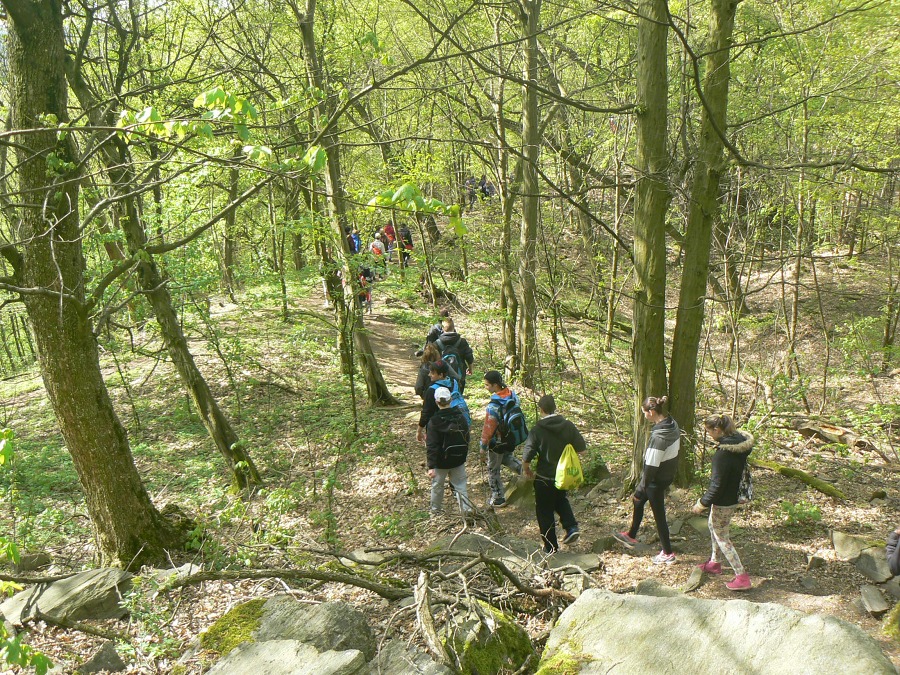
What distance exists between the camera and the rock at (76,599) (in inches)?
202

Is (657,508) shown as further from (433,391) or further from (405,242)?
(405,242)

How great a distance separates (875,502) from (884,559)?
1.82 m

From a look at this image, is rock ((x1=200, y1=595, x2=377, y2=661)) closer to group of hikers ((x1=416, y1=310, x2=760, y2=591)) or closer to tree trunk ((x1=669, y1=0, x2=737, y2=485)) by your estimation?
group of hikers ((x1=416, y1=310, x2=760, y2=591))

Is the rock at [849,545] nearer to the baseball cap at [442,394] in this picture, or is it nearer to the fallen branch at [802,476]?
the fallen branch at [802,476]

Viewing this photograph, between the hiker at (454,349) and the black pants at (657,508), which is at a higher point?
the hiker at (454,349)

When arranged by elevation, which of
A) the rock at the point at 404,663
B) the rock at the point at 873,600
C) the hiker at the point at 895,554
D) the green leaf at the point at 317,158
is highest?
the green leaf at the point at 317,158

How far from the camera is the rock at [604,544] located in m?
6.79

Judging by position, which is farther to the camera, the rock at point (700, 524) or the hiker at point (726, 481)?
the rock at point (700, 524)

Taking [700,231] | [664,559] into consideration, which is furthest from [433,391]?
[700,231]

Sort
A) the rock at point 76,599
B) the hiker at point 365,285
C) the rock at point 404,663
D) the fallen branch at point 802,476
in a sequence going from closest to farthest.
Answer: the rock at point 404,663 → the rock at point 76,599 → the fallen branch at point 802,476 → the hiker at point 365,285

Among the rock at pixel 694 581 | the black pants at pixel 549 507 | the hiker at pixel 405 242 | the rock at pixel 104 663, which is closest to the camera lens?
the rock at pixel 104 663

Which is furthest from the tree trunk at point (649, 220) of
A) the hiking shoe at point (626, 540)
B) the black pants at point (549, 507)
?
the black pants at point (549, 507)

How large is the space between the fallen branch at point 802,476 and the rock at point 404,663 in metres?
6.08

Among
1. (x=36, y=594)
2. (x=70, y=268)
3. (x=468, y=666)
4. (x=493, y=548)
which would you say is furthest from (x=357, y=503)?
(x=468, y=666)
